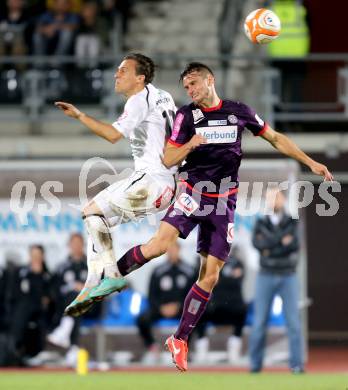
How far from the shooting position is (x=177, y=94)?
17.4m

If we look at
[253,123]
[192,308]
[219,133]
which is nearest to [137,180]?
[219,133]

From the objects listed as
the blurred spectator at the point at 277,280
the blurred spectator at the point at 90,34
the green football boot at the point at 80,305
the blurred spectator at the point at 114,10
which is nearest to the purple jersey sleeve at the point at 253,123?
the green football boot at the point at 80,305

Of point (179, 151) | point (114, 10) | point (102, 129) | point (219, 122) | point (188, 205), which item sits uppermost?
point (114, 10)

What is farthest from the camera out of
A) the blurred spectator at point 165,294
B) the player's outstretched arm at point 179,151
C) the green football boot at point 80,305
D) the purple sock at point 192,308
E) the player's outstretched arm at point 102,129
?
the blurred spectator at point 165,294

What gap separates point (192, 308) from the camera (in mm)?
10562

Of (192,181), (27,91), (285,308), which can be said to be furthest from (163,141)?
(27,91)

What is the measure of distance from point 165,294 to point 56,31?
4401 mm

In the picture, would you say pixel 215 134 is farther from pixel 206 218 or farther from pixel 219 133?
pixel 206 218

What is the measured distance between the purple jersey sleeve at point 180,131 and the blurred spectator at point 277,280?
4705mm

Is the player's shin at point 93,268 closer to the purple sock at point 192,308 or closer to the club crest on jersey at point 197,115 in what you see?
the purple sock at point 192,308

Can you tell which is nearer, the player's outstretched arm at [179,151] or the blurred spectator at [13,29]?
the player's outstretched arm at [179,151]

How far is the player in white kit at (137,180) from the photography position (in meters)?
10.3

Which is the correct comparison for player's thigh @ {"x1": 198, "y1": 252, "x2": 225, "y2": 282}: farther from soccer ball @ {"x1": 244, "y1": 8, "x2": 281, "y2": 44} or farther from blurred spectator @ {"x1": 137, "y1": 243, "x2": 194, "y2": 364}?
blurred spectator @ {"x1": 137, "y1": 243, "x2": 194, "y2": 364}

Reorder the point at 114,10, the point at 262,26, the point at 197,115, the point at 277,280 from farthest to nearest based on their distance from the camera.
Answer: the point at 114,10
the point at 277,280
the point at 262,26
the point at 197,115
